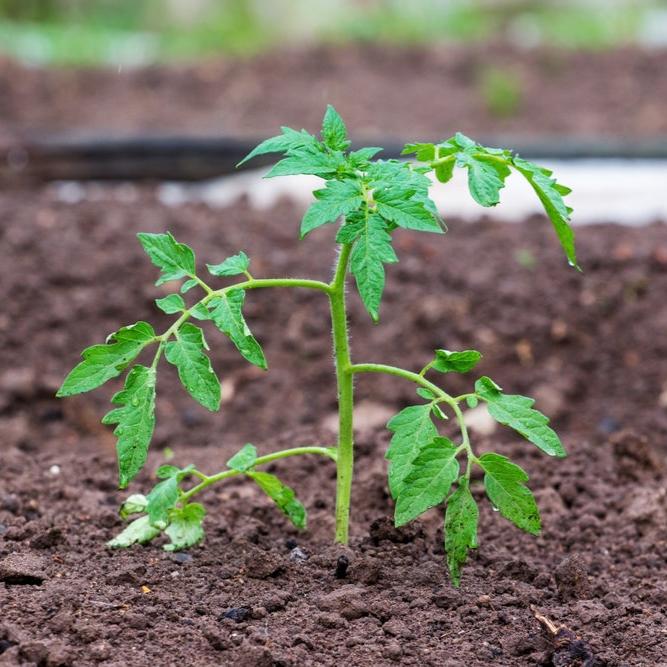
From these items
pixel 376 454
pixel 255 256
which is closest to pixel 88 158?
pixel 255 256

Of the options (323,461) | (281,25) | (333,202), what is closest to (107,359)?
(333,202)

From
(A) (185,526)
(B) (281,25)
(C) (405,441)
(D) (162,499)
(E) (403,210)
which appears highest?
(B) (281,25)

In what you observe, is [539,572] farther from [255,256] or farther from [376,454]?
[255,256]

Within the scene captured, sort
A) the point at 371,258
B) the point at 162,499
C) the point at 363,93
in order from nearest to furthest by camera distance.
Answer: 1. the point at 371,258
2. the point at 162,499
3. the point at 363,93

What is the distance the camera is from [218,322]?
69.9 inches

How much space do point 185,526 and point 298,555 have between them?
23cm

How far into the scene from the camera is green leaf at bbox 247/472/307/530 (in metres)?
2.00

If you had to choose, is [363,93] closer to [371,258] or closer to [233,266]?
[233,266]

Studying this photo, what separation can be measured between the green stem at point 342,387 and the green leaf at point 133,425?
14.1 inches

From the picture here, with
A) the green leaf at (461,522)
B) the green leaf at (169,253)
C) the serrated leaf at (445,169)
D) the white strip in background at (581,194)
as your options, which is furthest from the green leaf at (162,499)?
the white strip in background at (581,194)

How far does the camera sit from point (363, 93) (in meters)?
8.26

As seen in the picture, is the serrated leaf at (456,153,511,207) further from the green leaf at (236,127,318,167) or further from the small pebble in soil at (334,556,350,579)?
the small pebble in soil at (334,556,350,579)

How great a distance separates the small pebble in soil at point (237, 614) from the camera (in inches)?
72.6

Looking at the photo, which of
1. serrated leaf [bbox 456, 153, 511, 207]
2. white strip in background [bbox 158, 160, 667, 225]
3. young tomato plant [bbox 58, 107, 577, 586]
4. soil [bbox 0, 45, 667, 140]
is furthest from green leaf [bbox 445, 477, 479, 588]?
soil [bbox 0, 45, 667, 140]
